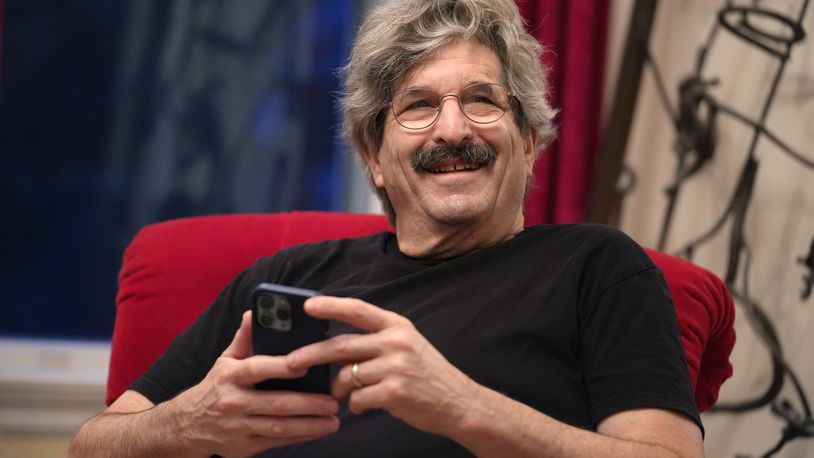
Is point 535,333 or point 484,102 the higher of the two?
point 484,102

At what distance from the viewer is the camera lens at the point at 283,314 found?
1.04m

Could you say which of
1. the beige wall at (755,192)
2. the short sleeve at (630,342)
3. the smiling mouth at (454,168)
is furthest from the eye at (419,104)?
the beige wall at (755,192)

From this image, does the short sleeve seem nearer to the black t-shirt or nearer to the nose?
the black t-shirt

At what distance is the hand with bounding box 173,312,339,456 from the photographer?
107 centimetres

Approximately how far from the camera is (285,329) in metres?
1.05

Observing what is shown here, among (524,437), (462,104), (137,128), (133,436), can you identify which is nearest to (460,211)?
(462,104)

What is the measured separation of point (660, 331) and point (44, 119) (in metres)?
2.04

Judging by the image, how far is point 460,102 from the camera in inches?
60.5

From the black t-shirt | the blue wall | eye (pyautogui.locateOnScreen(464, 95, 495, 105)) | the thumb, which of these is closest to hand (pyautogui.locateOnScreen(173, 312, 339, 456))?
the thumb

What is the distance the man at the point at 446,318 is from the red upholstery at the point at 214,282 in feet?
0.41

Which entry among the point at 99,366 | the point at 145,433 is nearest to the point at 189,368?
the point at 145,433

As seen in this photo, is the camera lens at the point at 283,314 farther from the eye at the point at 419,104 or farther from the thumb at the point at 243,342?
the eye at the point at 419,104

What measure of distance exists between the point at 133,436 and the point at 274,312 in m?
0.42

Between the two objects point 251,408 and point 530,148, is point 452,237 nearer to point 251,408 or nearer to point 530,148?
point 530,148
